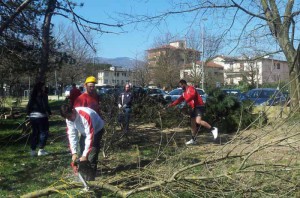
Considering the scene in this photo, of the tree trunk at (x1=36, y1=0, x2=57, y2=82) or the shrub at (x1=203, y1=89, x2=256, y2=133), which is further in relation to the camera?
the shrub at (x1=203, y1=89, x2=256, y2=133)

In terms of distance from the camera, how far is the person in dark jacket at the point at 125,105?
889cm

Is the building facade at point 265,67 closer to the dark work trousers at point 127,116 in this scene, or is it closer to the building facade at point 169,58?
the dark work trousers at point 127,116

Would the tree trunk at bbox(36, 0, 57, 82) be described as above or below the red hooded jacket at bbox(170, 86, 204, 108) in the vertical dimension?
above

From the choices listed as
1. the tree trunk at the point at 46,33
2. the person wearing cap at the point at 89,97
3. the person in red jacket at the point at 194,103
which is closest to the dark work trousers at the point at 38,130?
the person wearing cap at the point at 89,97

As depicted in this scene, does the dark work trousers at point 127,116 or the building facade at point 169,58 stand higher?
the building facade at point 169,58

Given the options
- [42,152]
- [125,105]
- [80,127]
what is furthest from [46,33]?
[80,127]

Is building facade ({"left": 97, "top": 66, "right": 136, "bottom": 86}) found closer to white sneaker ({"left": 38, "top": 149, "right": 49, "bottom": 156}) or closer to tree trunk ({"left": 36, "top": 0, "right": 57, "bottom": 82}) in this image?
tree trunk ({"left": 36, "top": 0, "right": 57, "bottom": 82})

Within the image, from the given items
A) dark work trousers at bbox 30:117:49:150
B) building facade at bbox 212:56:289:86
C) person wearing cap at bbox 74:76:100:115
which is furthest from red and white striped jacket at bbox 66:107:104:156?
dark work trousers at bbox 30:117:49:150

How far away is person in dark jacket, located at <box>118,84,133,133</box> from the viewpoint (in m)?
8.89

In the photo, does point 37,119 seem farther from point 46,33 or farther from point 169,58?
point 169,58

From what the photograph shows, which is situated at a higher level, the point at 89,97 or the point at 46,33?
the point at 46,33

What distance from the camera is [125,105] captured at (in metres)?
9.98

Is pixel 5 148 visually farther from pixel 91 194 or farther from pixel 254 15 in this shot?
pixel 254 15

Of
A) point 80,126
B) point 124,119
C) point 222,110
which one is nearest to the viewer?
point 80,126
